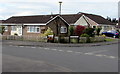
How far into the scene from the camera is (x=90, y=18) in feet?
156

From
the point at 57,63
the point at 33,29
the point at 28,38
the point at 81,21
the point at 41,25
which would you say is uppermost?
the point at 81,21

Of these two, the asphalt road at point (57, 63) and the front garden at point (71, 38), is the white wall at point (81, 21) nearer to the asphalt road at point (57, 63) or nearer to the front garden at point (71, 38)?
the front garden at point (71, 38)

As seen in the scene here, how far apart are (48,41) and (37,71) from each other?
16978 mm

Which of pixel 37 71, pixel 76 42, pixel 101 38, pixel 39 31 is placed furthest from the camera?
pixel 39 31

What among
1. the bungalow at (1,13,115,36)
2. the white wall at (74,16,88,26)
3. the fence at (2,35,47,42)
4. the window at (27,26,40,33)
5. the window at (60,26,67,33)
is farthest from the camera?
the white wall at (74,16,88,26)

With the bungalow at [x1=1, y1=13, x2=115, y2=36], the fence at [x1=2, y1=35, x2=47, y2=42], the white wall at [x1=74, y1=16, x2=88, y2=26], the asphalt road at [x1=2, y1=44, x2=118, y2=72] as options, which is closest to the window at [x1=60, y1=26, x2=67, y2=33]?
the bungalow at [x1=1, y1=13, x2=115, y2=36]

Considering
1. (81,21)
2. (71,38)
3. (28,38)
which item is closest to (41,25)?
(28,38)

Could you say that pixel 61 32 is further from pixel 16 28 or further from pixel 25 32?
pixel 16 28

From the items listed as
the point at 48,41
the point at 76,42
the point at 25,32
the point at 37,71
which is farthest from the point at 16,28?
the point at 37,71

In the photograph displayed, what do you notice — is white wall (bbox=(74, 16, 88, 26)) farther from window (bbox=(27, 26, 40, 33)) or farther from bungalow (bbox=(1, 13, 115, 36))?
window (bbox=(27, 26, 40, 33))

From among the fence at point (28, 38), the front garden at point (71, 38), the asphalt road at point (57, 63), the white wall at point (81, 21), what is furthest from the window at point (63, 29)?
the asphalt road at point (57, 63)

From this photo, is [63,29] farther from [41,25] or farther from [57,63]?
[57,63]

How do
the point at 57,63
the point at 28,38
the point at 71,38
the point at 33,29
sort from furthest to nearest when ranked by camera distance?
1. the point at 33,29
2. the point at 28,38
3. the point at 71,38
4. the point at 57,63

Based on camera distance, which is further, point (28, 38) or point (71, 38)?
point (28, 38)
